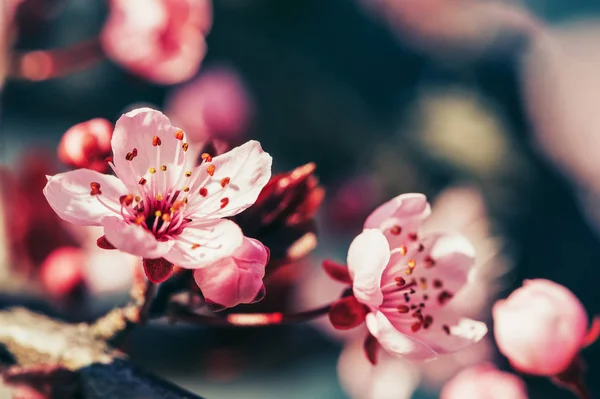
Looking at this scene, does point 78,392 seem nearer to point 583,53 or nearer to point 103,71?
point 103,71

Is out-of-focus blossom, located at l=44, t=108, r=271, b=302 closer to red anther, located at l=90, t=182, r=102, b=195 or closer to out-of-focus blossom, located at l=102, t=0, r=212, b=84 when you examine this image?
red anther, located at l=90, t=182, r=102, b=195

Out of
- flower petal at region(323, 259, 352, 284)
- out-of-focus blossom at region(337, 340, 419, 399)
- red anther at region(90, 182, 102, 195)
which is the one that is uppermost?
red anther at region(90, 182, 102, 195)

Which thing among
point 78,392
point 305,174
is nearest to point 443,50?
point 305,174

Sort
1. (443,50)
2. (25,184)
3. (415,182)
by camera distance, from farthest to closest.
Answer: (443,50) < (415,182) < (25,184)

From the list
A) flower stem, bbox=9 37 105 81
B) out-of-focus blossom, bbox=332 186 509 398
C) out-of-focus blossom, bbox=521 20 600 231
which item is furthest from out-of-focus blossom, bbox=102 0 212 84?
out-of-focus blossom, bbox=521 20 600 231

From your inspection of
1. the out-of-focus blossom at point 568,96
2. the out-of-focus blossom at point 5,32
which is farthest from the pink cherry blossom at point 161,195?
the out-of-focus blossom at point 568,96

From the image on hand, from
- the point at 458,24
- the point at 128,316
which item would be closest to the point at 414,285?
the point at 128,316

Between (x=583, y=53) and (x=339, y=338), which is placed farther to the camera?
(x=583, y=53)
